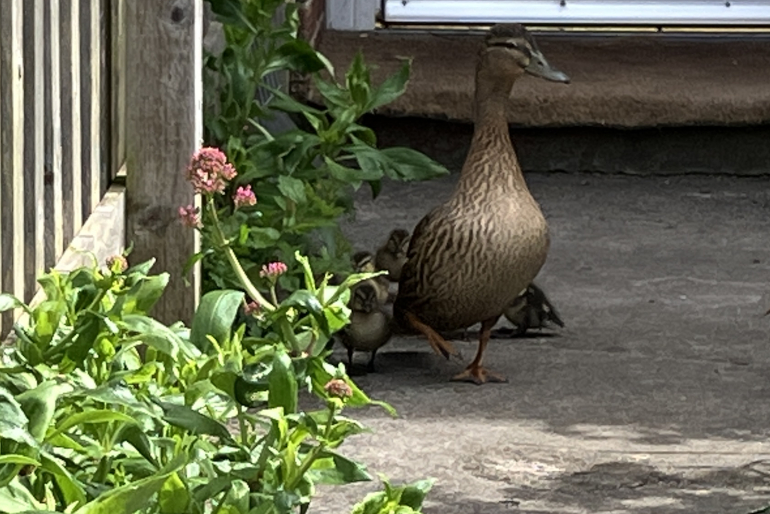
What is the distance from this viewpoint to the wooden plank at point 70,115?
4.21m

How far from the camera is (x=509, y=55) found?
18.0ft

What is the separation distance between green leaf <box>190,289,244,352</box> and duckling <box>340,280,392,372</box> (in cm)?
162

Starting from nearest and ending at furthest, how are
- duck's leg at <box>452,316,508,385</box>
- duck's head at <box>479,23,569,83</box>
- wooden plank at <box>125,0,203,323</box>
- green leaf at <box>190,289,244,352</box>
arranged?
green leaf at <box>190,289,244,352</box> → wooden plank at <box>125,0,203,323</box> → duck's leg at <box>452,316,508,385</box> → duck's head at <box>479,23,569,83</box>

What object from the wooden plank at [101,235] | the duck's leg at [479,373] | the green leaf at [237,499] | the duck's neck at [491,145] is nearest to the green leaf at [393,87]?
the duck's neck at [491,145]

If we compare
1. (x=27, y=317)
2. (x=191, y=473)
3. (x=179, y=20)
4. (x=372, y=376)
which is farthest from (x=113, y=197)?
(x=191, y=473)

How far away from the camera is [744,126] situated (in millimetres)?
8469

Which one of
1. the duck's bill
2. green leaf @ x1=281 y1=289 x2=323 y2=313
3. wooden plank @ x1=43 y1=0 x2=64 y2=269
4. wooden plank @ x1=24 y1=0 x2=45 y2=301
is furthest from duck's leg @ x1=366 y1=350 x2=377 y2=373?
green leaf @ x1=281 y1=289 x2=323 y2=313

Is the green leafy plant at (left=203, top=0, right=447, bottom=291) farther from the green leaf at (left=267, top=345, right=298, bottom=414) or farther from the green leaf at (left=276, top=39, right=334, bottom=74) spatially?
the green leaf at (left=267, top=345, right=298, bottom=414)

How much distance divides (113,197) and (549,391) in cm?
141

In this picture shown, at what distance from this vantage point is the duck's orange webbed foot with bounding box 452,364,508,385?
5234mm

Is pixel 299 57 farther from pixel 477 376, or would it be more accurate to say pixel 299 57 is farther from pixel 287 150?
pixel 477 376

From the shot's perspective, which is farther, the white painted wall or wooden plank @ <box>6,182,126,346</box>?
the white painted wall

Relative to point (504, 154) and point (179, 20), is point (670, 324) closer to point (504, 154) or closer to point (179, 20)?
point (504, 154)

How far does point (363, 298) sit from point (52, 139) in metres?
1.32
